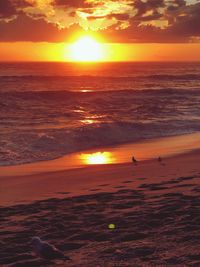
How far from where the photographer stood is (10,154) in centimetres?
1442

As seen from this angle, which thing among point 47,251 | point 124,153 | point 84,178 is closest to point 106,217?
point 47,251

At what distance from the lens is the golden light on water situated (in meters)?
13.6

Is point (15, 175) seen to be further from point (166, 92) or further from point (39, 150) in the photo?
point (166, 92)

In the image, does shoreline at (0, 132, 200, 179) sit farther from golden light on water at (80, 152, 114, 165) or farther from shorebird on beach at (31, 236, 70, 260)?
shorebird on beach at (31, 236, 70, 260)

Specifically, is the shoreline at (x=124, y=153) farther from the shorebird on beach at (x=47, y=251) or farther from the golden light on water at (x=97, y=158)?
the shorebird on beach at (x=47, y=251)

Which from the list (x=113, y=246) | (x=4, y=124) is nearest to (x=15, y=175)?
(x=113, y=246)

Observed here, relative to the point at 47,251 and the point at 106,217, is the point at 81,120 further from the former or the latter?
the point at 47,251

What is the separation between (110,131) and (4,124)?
5.20 metres

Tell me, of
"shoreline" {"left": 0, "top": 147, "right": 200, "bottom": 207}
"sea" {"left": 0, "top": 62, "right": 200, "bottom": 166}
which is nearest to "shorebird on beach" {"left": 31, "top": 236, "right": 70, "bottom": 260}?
"shoreline" {"left": 0, "top": 147, "right": 200, "bottom": 207}

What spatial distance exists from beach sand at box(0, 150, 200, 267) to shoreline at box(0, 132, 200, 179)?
1.23 metres

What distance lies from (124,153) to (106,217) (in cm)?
832

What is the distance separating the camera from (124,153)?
50.2 ft

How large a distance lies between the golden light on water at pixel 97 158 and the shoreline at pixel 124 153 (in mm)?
38

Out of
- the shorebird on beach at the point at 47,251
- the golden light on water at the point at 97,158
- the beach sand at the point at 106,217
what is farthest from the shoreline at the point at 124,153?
the shorebird on beach at the point at 47,251
